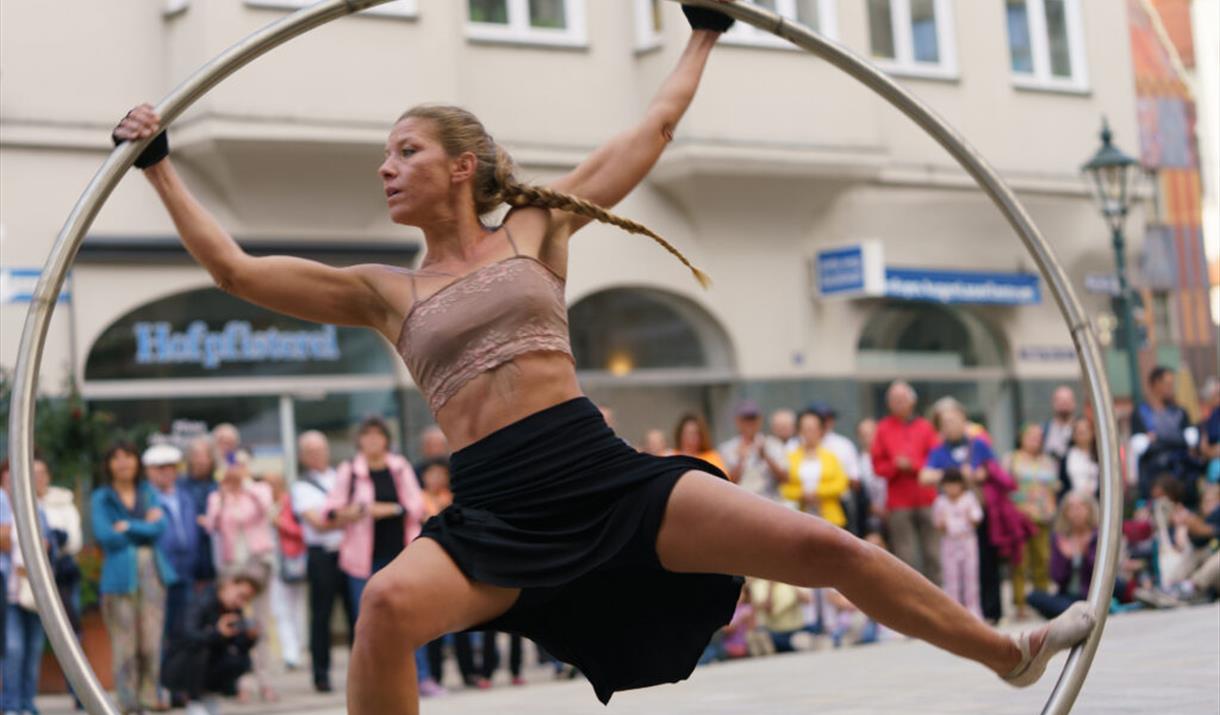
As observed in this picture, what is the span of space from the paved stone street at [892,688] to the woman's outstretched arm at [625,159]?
132 inches

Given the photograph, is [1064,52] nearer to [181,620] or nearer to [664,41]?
[664,41]

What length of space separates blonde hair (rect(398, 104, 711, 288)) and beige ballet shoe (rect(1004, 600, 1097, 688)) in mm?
1518

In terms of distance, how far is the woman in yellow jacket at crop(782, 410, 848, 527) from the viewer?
14.9m

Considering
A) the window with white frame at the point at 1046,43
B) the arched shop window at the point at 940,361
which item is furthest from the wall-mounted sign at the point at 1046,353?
the window with white frame at the point at 1046,43

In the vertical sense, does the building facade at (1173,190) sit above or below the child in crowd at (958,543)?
above

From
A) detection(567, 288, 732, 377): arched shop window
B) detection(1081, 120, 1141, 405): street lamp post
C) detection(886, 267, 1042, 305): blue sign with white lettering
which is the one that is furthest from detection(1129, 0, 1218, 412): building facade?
detection(567, 288, 732, 377): arched shop window

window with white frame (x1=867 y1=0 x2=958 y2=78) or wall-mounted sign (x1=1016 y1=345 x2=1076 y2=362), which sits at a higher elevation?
window with white frame (x1=867 y1=0 x2=958 y2=78)

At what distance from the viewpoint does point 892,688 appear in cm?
1056

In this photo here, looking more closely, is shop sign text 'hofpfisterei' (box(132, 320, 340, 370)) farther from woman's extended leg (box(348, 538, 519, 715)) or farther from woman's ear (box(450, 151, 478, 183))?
woman's extended leg (box(348, 538, 519, 715))

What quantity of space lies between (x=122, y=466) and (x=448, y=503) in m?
2.29

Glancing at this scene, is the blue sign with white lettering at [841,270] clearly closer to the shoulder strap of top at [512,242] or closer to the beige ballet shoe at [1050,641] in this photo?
the beige ballet shoe at [1050,641]

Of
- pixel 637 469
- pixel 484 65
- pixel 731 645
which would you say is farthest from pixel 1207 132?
pixel 637 469

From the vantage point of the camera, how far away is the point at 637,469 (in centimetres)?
572

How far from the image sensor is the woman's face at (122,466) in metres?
12.9
